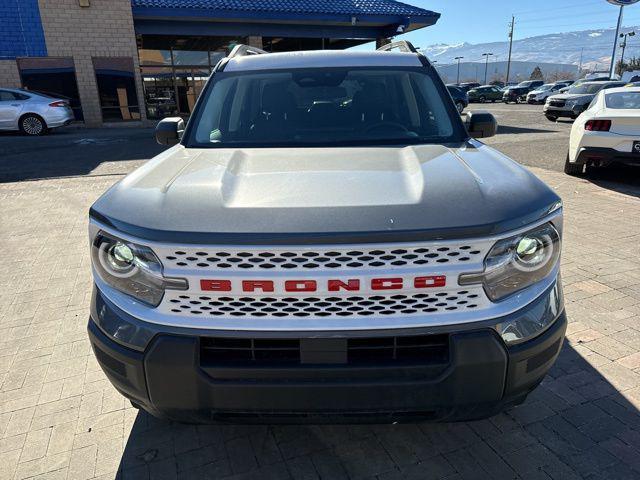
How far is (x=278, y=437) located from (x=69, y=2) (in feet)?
71.2

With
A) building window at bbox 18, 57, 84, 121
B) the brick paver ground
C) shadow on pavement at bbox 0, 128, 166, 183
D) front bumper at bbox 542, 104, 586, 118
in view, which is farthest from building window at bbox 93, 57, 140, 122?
the brick paver ground

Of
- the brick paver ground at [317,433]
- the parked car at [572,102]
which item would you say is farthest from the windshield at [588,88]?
the brick paver ground at [317,433]

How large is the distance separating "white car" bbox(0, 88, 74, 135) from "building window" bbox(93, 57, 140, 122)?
3.62 meters

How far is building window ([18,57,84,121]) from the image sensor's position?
1909 cm

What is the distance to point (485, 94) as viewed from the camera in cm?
4147

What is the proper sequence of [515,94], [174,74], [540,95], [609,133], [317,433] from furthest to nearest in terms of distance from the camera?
[515,94] < [540,95] < [174,74] < [609,133] < [317,433]

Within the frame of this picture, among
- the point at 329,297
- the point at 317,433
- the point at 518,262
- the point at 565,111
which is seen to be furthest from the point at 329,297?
the point at 565,111

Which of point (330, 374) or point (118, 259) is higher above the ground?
point (118, 259)

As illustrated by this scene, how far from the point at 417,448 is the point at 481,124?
2181 mm

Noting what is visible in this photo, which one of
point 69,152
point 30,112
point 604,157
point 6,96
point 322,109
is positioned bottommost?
point 69,152

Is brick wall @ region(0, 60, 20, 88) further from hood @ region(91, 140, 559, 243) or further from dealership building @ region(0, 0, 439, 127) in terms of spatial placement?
hood @ region(91, 140, 559, 243)

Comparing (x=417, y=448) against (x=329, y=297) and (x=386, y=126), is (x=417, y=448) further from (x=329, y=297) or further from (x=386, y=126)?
(x=386, y=126)

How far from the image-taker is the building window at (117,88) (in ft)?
65.1

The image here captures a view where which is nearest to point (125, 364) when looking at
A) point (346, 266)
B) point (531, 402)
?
point (346, 266)
